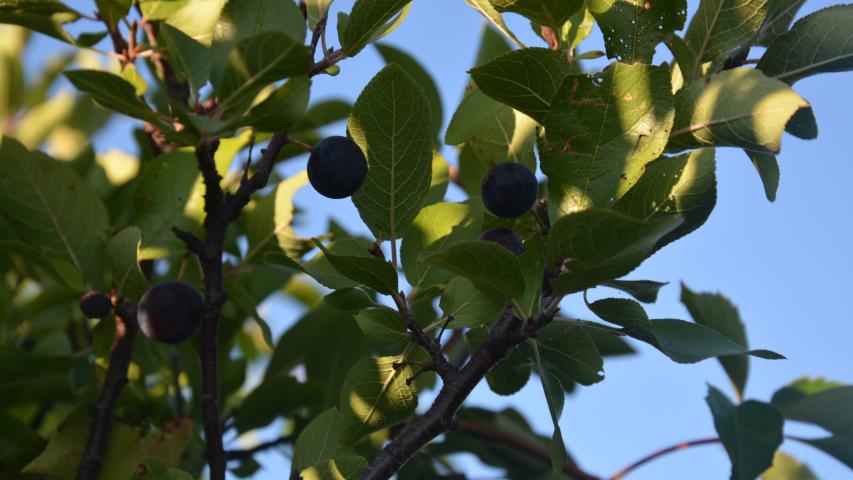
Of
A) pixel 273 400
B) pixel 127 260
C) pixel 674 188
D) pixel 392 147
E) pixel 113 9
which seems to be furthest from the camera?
pixel 273 400

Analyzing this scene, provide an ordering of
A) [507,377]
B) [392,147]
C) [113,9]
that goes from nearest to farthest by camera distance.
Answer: [392,147]
[507,377]
[113,9]

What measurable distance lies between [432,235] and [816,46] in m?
0.47

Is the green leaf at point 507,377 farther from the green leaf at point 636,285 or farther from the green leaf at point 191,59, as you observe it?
the green leaf at point 191,59

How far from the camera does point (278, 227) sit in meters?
1.50

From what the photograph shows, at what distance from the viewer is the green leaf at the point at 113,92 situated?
80 cm

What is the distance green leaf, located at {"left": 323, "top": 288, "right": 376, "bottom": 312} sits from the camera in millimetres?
993

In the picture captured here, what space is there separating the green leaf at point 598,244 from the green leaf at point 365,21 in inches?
11.8

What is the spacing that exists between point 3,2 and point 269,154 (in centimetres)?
45

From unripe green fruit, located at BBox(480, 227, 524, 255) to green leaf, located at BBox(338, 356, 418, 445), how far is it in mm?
171

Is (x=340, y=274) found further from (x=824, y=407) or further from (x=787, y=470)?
(x=787, y=470)

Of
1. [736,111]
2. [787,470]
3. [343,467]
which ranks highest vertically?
[736,111]

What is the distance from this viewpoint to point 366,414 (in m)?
1.05

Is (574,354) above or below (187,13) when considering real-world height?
below

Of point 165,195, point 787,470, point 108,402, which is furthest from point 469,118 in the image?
point 787,470
